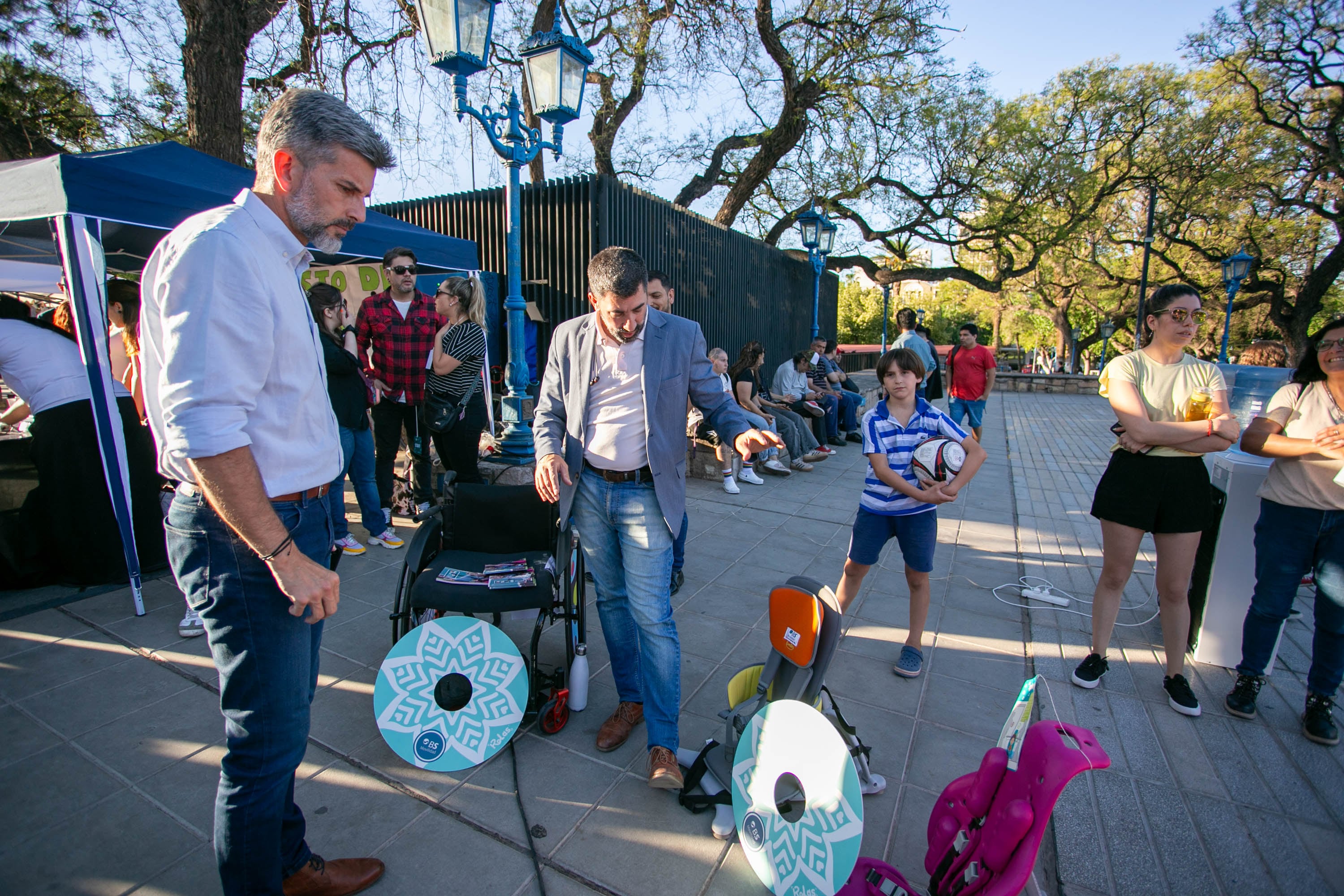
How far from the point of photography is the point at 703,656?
3.30m

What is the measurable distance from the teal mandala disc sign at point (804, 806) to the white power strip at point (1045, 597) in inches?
118

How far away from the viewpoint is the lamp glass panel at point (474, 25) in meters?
4.47

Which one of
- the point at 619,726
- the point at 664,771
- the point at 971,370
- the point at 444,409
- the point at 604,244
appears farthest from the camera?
the point at 971,370

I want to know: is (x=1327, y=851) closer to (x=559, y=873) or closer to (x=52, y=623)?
(x=559, y=873)

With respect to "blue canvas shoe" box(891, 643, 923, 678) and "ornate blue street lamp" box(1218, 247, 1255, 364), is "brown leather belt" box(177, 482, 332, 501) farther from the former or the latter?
"ornate blue street lamp" box(1218, 247, 1255, 364)

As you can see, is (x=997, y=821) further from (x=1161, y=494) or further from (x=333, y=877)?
(x=1161, y=494)

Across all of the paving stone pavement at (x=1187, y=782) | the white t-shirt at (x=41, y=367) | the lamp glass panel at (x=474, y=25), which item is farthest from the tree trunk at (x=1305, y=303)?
the white t-shirt at (x=41, y=367)

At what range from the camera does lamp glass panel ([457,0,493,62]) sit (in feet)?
14.7

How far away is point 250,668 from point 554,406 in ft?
4.58

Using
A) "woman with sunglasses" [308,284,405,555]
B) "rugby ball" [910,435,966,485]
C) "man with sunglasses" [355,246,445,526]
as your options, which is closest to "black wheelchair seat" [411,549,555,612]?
"woman with sunglasses" [308,284,405,555]

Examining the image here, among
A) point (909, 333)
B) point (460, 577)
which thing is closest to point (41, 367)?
point (460, 577)

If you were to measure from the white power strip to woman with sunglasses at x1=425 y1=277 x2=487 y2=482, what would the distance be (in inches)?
160

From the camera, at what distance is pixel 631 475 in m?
2.36

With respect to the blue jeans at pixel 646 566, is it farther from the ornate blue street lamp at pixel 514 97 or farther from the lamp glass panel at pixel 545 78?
the lamp glass panel at pixel 545 78
